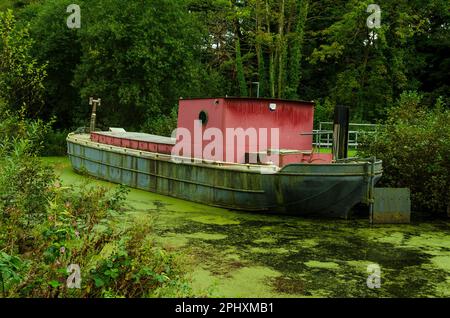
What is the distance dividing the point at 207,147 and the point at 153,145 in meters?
2.99

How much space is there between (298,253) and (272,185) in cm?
296

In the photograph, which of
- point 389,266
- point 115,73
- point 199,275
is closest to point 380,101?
point 115,73

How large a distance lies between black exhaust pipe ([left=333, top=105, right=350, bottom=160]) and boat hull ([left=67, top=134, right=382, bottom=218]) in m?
1.33

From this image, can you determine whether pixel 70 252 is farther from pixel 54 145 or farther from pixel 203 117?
pixel 54 145

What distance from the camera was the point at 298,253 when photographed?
29.3 ft

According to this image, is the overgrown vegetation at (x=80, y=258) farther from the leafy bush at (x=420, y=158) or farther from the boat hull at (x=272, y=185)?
the leafy bush at (x=420, y=158)

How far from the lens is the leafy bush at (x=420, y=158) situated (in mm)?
12133

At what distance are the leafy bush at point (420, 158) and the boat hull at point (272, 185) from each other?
1425 mm

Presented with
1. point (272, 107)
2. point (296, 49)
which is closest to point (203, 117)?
point (272, 107)

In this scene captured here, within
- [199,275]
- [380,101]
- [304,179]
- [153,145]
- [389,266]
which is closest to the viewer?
[199,275]

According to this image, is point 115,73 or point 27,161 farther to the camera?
point 115,73
